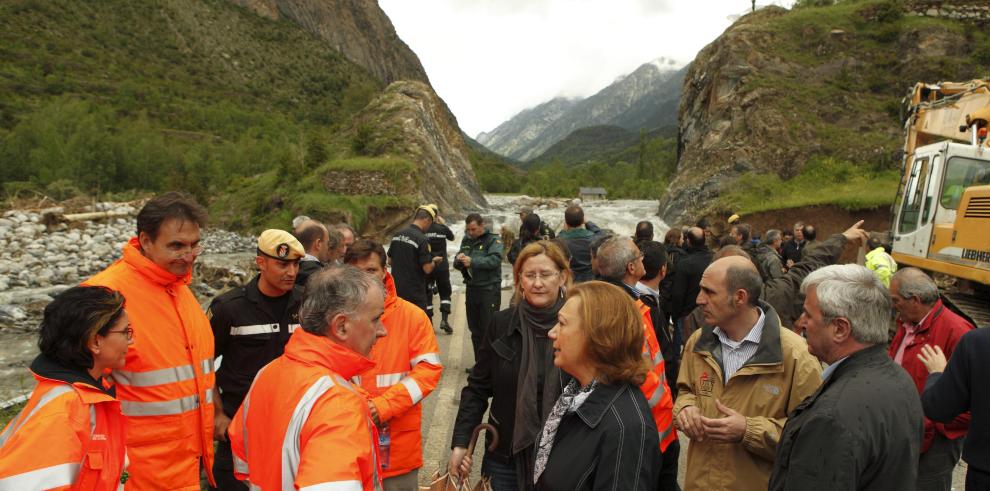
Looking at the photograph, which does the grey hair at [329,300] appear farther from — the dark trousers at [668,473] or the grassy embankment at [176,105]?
the grassy embankment at [176,105]

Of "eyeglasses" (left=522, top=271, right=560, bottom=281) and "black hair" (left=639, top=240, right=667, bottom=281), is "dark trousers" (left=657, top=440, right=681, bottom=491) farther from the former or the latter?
"black hair" (left=639, top=240, right=667, bottom=281)

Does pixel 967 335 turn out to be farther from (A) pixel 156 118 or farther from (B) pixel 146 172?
(A) pixel 156 118

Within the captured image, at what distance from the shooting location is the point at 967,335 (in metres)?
2.45

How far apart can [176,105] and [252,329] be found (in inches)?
2513

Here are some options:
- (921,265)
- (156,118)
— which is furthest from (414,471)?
(156,118)

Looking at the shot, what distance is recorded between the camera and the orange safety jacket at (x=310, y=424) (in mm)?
1549

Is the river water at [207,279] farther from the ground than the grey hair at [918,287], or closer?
closer

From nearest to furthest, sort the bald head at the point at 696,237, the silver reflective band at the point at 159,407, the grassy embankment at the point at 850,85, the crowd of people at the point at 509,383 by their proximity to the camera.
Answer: the crowd of people at the point at 509,383 < the silver reflective band at the point at 159,407 < the bald head at the point at 696,237 < the grassy embankment at the point at 850,85

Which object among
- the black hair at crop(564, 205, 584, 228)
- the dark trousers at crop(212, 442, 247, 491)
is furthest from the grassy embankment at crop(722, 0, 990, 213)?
the dark trousers at crop(212, 442, 247, 491)

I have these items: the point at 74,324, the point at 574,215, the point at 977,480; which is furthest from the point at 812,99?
the point at 74,324

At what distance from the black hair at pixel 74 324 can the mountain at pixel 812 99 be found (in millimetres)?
20473

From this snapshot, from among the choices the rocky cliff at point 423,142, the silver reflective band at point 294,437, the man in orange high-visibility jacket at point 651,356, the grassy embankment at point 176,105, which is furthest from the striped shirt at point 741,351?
the rocky cliff at point 423,142

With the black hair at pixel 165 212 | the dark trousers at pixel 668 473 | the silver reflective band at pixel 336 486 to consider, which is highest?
the black hair at pixel 165 212

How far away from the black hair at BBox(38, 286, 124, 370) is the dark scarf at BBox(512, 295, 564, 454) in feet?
5.68
